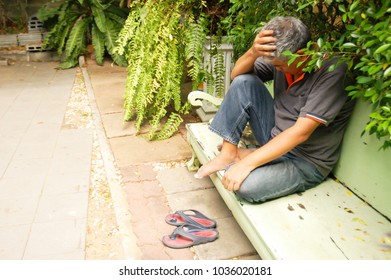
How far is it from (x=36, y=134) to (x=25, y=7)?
4.98m

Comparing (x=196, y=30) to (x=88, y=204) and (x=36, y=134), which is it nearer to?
(x=88, y=204)

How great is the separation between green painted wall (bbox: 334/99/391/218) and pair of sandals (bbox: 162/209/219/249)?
0.89 m

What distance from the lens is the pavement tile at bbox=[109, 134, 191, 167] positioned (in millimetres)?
3493

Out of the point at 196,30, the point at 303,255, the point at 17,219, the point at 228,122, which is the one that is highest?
the point at 196,30

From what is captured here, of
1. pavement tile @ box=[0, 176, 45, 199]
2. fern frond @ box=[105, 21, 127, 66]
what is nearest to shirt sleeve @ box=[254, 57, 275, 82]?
pavement tile @ box=[0, 176, 45, 199]

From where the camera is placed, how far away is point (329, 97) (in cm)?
191

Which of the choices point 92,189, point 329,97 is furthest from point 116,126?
point 329,97

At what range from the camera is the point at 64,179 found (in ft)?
10.5

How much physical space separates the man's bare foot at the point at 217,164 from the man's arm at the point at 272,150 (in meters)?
0.27

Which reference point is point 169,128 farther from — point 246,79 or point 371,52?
point 371,52

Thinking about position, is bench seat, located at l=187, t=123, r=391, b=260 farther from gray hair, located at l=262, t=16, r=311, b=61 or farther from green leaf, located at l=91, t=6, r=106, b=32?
green leaf, located at l=91, t=6, r=106, b=32

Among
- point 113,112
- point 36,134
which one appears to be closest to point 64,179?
point 36,134

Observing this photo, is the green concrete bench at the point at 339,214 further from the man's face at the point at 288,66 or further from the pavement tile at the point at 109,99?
the pavement tile at the point at 109,99

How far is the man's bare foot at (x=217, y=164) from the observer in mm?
2463
